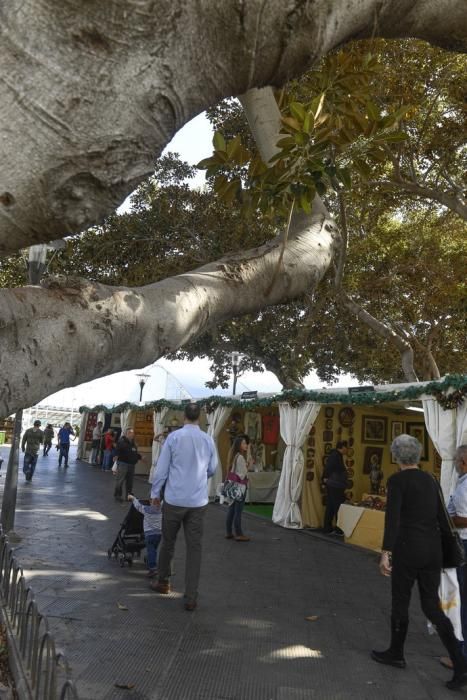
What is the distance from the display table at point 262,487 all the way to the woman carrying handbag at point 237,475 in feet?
16.2

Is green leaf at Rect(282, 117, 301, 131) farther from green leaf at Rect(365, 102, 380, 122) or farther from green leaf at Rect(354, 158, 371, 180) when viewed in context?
green leaf at Rect(354, 158, 371, 180)

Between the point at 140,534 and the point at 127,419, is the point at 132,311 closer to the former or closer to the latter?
the point at 140,534

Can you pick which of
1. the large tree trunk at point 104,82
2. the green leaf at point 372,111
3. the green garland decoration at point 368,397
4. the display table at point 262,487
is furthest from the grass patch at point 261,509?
the large tree trunk at point 104,82

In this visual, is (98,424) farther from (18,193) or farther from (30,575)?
(18,193)

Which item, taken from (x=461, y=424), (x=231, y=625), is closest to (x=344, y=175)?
(x=231, y=625)

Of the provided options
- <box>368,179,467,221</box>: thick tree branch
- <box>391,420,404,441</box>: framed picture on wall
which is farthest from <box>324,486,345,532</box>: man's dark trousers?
<box>368,179,467,221</box>: thick tree branch

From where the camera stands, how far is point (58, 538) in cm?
834

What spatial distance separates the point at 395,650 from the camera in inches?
171

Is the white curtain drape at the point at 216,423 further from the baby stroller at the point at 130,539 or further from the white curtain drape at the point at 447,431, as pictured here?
the baby stroller at the point at 130,539

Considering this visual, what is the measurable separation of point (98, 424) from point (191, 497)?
1920 centimetres

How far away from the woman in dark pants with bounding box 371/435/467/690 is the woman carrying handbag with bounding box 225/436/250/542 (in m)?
4.75

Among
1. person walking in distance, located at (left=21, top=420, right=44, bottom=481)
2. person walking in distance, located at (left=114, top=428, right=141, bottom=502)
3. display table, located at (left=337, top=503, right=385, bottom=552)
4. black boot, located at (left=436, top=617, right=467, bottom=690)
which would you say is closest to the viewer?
black boot, located at (left=436, top=617, right=467, bottom=690)

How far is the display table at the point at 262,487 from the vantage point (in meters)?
14.5

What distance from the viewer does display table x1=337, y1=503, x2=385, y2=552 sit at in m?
9.27
